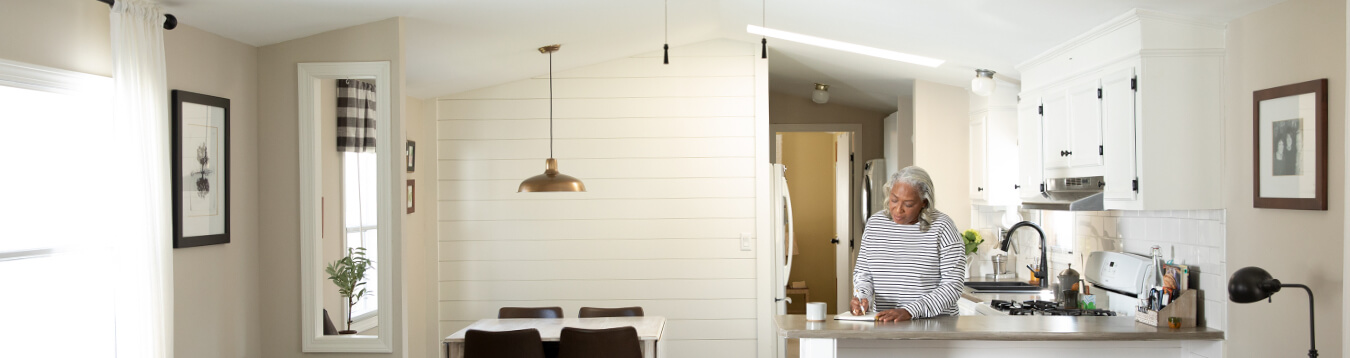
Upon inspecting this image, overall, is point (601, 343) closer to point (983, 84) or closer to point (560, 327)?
point (560, 327)

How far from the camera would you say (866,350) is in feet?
11.7

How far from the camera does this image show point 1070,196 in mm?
4148

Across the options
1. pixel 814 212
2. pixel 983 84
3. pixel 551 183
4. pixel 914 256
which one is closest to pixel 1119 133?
pixel 914 256

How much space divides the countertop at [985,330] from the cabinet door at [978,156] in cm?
224

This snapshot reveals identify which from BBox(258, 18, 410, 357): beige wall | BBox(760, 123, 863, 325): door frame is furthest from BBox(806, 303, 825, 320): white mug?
BBox(760, 123, 863, 325): door frame

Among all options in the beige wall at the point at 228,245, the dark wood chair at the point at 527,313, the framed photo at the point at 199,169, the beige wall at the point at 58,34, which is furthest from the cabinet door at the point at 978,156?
the beige wall at the point at 58,34

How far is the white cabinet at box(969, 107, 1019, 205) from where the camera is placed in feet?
18.2

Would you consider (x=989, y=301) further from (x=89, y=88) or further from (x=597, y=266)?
(x=89, y=88)

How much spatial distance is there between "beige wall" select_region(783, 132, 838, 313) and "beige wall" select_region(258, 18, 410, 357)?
586 cm

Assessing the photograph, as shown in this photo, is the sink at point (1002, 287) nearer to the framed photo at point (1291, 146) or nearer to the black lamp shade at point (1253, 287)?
the framed photo at point (1291, 146)

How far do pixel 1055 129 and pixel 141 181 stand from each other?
3684mm

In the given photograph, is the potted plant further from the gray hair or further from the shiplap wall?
the gray hair

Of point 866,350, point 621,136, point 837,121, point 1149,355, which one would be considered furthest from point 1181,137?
point 837,121

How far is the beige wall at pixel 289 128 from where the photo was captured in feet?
13.5
